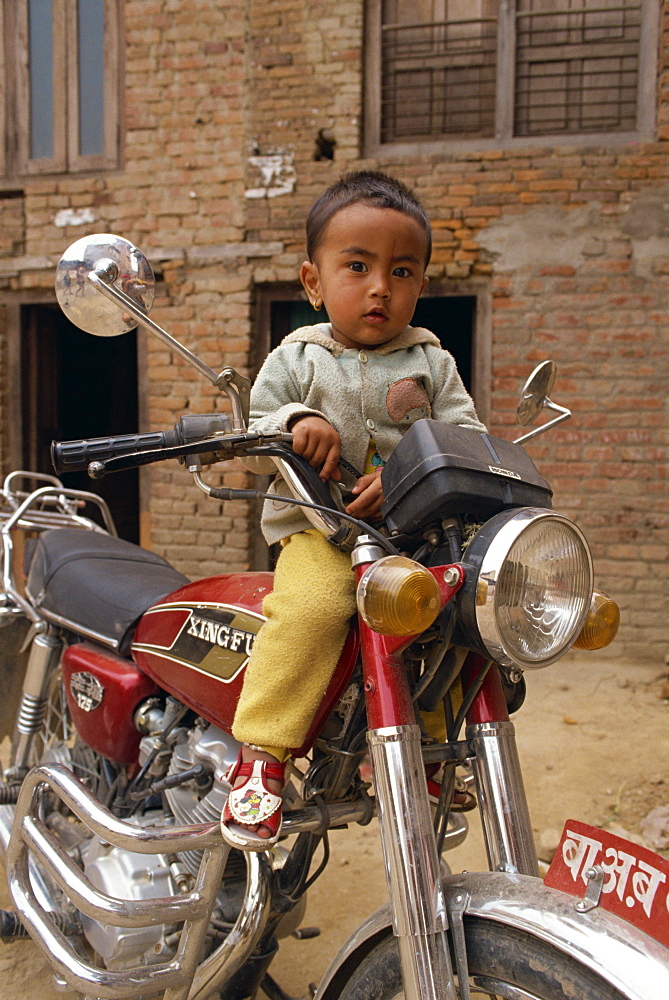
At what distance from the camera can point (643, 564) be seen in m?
4.77

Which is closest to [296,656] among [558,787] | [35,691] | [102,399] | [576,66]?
[35,691]

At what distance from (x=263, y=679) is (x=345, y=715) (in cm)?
19

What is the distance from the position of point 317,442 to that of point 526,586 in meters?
0.43

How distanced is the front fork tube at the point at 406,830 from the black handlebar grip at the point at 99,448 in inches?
18.8

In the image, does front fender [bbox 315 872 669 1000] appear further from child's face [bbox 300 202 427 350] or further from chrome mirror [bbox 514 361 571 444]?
child's face [bbox 300 202 427 350]

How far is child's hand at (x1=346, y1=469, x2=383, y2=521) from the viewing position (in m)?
1.37

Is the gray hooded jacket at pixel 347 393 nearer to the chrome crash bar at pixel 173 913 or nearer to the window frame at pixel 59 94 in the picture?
the chrome crash bar at pixel 173 913

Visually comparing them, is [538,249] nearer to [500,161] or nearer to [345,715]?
[500,161]

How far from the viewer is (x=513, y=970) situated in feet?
3.57

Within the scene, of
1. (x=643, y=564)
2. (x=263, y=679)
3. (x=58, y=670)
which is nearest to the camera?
(x=263, y=679)

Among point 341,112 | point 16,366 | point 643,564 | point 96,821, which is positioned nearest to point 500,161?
point 341,112

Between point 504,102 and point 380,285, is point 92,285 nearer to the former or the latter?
point 380,285

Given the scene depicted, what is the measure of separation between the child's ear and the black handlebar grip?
1.73ft

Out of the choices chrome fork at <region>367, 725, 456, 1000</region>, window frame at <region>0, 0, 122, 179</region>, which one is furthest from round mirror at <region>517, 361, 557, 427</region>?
window frame at <region>0, 0, 122, 179</region>
